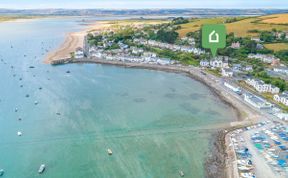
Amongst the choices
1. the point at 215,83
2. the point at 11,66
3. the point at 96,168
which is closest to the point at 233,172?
the point at 96,168

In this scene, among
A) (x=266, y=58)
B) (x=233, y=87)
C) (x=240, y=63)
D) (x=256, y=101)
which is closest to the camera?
(x=256, y=101)

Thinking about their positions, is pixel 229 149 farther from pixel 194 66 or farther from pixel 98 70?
pixel 98 70

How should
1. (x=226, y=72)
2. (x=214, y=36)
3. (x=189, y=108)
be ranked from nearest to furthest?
(x=214, y=36)
(x=189, y=108)
(x=226, y=72)

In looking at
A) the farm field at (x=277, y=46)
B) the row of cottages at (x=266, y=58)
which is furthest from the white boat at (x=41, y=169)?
the farm field at (x=277, y=46)

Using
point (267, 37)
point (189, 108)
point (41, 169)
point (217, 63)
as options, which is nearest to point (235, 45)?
point (267, 37)

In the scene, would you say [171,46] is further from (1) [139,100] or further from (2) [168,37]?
(1) [139,100]

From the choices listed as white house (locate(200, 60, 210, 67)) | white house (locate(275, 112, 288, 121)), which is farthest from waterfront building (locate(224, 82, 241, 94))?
white house (locate(200, 60, 210, 67))
